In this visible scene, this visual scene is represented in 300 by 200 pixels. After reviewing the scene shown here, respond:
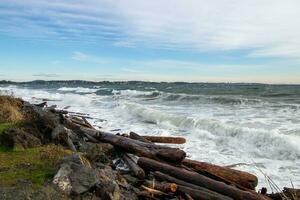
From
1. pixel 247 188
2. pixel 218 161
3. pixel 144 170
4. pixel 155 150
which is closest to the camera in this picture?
pixel 247 188

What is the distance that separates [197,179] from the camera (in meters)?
6.79

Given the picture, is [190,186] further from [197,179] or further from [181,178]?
[181,178]

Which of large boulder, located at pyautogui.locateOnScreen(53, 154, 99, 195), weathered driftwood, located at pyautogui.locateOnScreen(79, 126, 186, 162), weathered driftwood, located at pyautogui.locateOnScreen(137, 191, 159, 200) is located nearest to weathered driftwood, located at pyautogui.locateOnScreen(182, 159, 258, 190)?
weathered driftwood, located at pyautogui.locateOnScreen(79, 126, 186, 162)

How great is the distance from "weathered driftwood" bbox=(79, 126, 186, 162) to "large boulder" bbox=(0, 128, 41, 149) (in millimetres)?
1916

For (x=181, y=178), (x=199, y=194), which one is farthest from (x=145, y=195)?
(x=199, y=194)

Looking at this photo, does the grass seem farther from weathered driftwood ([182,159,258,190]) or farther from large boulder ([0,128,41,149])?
weathered driftwood ([182,159,258,190])

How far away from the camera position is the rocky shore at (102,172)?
5.87m

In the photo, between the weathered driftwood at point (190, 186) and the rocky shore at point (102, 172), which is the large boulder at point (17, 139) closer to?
the rocky shore at point (102, 172)

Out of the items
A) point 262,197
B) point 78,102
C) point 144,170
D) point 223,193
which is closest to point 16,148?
point 144,170

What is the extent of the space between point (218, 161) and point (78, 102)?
83.5 ft

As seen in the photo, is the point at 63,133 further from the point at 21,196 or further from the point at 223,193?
the point at 223,193

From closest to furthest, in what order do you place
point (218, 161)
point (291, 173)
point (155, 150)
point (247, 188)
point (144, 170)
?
point (247, 188)
point (144, 170)
point (155, 150)
point (291, 173)
point (218, 161)

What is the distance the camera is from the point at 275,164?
1052cm

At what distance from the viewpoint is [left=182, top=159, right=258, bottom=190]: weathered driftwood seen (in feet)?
23.0
